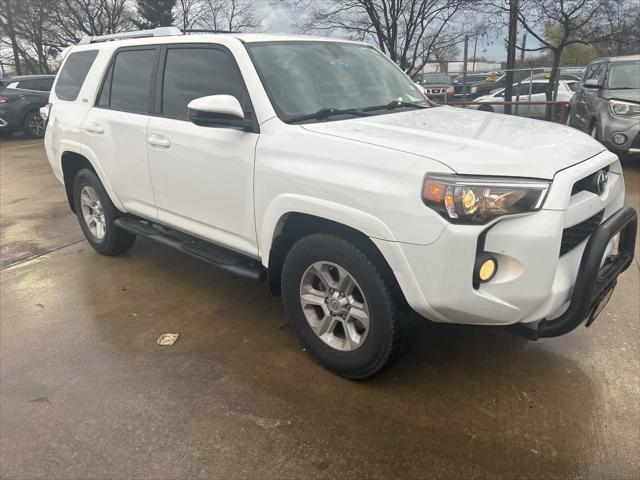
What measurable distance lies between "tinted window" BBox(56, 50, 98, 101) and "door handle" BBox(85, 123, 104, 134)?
0.49 meters

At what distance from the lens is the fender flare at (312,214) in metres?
2.54

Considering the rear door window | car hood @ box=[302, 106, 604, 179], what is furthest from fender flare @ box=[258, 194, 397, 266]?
the rear door window

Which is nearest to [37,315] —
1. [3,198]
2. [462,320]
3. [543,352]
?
[462,320]

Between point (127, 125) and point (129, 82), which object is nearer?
point (127, 125)

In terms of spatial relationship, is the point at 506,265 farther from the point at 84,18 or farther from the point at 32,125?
the point at 84,18

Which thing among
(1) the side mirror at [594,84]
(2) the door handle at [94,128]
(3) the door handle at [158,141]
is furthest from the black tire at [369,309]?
(1) the side mirror at [594,84]

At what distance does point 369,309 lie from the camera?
2748mm

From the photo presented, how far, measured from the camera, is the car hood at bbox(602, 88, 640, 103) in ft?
26.9

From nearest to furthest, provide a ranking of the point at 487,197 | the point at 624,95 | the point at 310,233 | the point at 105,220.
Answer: the point at 487,197 → the point at 310,233 → the point at 105,220 → the point at 624,95

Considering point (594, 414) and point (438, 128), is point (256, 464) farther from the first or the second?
point (438, 128)

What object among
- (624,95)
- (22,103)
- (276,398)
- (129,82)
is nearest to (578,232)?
(276,398)

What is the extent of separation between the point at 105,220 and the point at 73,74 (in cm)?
140

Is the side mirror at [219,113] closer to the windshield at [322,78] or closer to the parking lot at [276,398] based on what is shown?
the windshield at [322,78]

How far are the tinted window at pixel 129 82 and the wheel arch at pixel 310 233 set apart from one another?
67.3 inches
